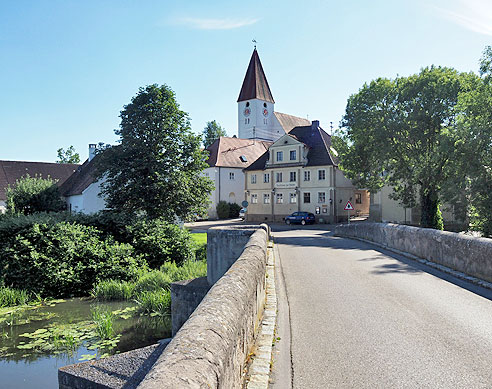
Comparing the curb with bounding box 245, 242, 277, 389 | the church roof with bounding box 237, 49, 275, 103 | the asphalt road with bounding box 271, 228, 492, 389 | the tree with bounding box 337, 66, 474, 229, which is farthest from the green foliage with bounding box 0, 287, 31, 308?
the church roof with bounding box 237, 49, 275, 103

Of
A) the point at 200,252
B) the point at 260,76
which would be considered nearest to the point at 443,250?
the point at 200,252

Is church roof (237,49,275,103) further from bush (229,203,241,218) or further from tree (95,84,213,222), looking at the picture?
tree (95,84,213,222)

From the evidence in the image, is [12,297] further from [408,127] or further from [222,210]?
[222,210]

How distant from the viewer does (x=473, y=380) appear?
197 inches

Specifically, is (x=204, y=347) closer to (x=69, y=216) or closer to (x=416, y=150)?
(x=69, y=216)

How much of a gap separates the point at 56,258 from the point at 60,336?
8134 mm

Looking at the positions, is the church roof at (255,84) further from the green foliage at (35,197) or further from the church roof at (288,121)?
the green foliage at (35,197)

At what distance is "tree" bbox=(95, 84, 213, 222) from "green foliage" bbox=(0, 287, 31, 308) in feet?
31.4

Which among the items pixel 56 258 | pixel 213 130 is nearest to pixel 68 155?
pixel 213 130

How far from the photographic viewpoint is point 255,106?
7662cm

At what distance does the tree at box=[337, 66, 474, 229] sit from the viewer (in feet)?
98.0

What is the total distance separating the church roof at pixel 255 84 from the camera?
255 feet

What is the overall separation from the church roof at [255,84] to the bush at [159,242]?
180 feet

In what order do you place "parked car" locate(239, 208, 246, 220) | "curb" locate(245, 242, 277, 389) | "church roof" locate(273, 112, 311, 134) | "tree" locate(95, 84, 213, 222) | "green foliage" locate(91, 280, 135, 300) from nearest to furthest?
"curb" locate(245, 242, 277, 389)
"green foliage" locate(91, 280, 135, 300)
"tree" locate(95, 84, 213, 222)
"parked car" locate(239, 208, 246, 220)
"church roof" locate(273, 112, 311, 134)
